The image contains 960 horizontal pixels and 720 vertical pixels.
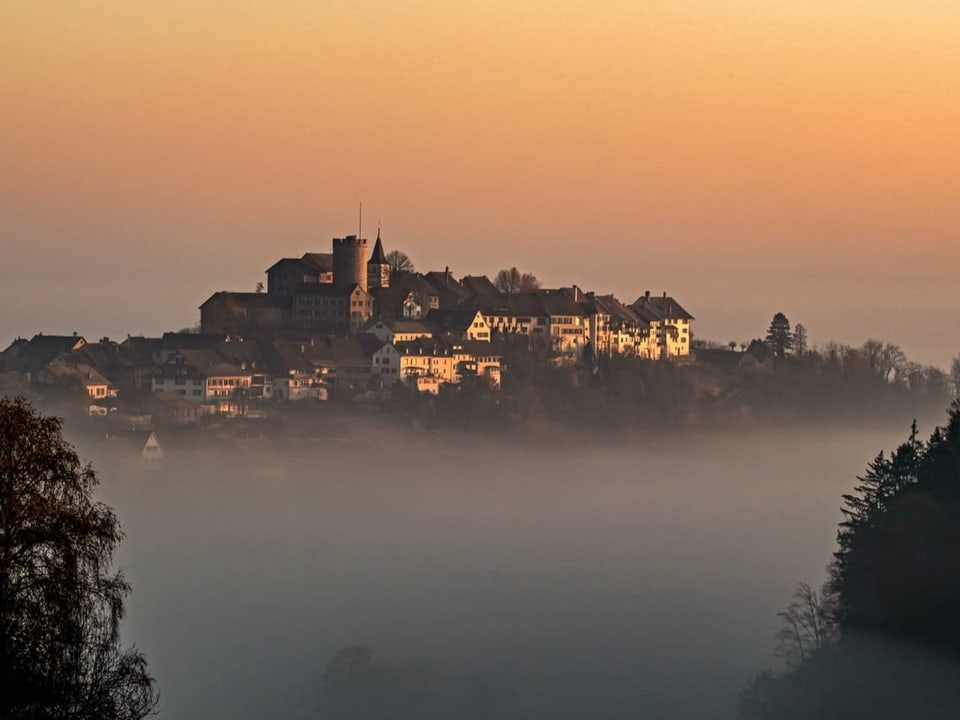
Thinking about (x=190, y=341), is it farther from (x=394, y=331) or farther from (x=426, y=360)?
(x=426, y=360)

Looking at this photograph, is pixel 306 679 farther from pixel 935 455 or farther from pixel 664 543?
pixel 664 543

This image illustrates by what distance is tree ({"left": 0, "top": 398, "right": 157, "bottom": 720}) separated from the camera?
1597 cm

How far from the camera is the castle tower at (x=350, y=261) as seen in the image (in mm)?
122375

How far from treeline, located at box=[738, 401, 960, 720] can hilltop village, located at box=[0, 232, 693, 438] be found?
7539 centimetres

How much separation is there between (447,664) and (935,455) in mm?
14564

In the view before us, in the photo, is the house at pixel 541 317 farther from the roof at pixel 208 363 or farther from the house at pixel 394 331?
the roof at pixel 208 363

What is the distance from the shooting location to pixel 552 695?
42.9 meters

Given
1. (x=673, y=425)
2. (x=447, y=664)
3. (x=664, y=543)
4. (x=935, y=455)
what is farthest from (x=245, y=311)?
(x=935, y=455)

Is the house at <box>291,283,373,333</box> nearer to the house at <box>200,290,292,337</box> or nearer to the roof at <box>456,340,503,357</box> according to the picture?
the house at <box>200,290,292,337</box>

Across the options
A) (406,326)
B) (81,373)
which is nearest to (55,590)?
(81,373)

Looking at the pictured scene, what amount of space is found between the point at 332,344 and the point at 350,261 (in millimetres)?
8110

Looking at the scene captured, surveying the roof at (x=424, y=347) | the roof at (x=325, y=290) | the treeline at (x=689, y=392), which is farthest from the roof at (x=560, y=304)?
the roof at (x=325, y=290)

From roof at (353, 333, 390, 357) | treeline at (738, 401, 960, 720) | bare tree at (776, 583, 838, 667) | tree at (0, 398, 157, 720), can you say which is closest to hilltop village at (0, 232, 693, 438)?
roof at (353, 333, 390, 357)

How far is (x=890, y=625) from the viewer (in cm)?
3672
